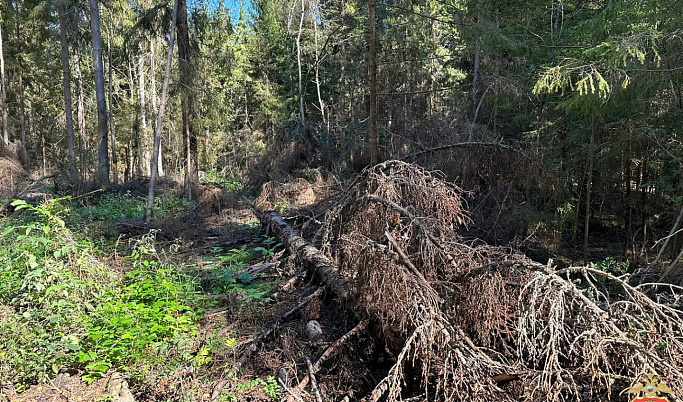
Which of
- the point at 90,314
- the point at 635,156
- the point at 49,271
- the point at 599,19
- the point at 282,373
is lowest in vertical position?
the point at 282,373

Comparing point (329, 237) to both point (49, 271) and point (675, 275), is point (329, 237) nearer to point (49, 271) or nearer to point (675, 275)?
Answer: point (49, 271)

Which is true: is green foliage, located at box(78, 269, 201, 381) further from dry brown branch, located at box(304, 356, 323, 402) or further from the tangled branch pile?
the tangled branch pile

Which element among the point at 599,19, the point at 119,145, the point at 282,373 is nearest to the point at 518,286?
the point at 282,373

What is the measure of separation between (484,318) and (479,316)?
0.04 metres

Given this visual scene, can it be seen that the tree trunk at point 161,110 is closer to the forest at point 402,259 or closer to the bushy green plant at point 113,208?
the forest at point 402,259

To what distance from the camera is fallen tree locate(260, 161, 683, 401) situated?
2.60 metres

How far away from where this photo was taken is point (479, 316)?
10.5 feet

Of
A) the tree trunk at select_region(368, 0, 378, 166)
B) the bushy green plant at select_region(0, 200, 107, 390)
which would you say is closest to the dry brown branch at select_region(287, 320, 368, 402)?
the bushy green plant at select_region(0, 200, 107, 390)

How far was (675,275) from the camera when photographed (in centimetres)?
585

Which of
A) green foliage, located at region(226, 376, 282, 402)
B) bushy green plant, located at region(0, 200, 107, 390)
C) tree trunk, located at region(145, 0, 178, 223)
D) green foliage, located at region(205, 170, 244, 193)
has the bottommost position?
green foliage, located at region(226, 376, 282, 402)

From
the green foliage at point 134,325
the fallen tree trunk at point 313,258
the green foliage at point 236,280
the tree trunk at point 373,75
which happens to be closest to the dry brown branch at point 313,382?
the fallen tree trunk at point 313,258

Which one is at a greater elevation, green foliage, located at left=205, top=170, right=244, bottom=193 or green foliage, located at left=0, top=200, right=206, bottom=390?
green foliage, located at left=205, top=170, right=244, bottom=193

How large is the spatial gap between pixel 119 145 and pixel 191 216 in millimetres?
25005

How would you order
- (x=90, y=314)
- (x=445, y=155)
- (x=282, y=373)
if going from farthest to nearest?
(x=445, y=155), (x=90, y=314), (x=282, y=373)
